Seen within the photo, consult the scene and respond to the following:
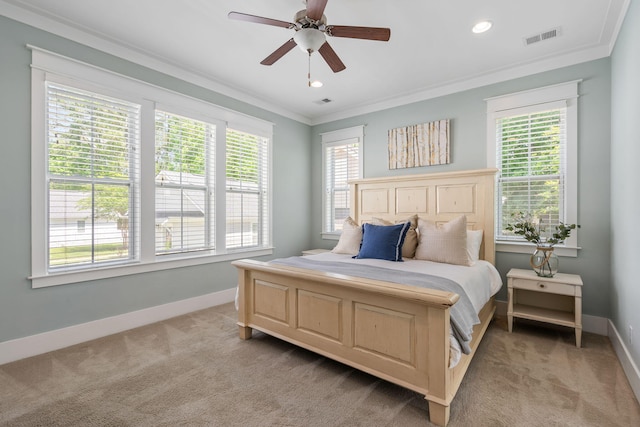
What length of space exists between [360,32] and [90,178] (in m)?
2.74

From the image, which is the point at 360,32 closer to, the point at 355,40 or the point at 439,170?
the point at 355,40

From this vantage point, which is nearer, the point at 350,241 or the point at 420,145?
the point at 350,241

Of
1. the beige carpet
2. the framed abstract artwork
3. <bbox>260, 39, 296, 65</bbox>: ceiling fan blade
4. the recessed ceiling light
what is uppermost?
the recessed ceiling light

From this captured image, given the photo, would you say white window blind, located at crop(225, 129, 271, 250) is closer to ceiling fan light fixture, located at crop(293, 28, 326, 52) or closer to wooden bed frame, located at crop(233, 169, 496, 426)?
wooden bed frame, located at crop(233, 169, 496, 426)

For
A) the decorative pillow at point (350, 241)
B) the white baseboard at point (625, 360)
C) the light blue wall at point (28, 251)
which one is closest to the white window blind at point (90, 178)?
the light blue wall at point (28, 251)

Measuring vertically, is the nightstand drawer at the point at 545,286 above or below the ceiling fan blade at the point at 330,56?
below

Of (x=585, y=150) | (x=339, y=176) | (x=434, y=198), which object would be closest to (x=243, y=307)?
(x=434, y=198)

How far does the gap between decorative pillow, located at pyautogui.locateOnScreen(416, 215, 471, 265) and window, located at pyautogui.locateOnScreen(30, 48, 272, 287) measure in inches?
95.9

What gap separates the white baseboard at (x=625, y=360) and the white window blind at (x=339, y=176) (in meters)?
3.25

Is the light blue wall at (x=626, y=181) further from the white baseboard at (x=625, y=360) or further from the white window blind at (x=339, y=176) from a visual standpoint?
the white window blind at (x=339, y=176)

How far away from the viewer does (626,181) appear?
2287 millimetres

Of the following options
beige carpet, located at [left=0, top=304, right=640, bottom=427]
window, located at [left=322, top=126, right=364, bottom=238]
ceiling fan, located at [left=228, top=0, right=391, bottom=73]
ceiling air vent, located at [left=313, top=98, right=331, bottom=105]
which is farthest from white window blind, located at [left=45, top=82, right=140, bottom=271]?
window, located at [left=322, top=126, right=364, bottom=238]

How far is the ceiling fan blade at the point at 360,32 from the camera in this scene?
2027 mm

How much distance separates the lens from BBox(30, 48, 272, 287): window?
258cm
